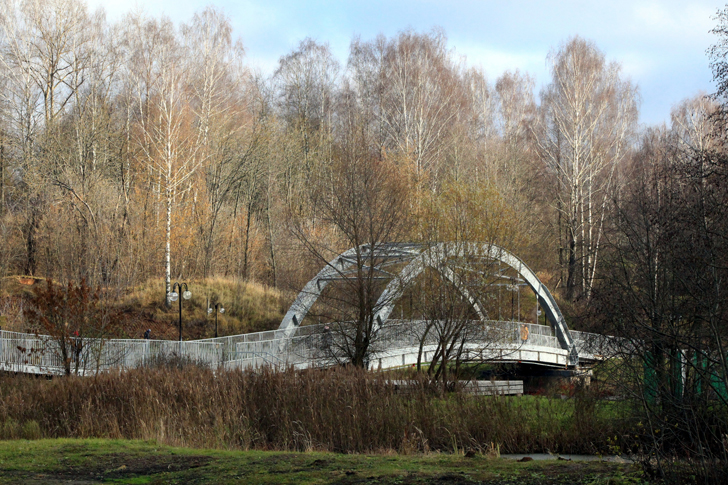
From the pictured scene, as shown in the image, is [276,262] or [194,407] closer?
[194,407]

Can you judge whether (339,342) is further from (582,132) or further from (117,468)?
(582,132)

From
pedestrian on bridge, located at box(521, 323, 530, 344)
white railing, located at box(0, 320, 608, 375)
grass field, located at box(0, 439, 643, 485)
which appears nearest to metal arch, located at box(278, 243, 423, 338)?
white railing, located at box(0, 320, 608, 375)

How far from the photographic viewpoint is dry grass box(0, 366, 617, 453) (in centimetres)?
1092

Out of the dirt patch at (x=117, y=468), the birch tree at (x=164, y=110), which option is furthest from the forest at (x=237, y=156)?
the dirt patch at (x=117, y=468)

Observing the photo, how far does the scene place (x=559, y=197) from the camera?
4322cm

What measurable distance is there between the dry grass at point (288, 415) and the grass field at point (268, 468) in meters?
1.66

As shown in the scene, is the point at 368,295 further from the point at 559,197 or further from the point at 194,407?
the point at 559,197

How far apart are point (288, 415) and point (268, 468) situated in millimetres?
3928

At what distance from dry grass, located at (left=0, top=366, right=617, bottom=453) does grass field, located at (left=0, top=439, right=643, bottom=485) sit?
1656 millimetres

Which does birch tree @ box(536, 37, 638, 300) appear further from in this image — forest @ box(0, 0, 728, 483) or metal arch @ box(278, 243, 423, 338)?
metal arch @ box(278, 243, 423, 338)

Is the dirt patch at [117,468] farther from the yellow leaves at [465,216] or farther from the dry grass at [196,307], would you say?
the dry grass at [196,307]

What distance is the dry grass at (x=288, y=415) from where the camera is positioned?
10922mm

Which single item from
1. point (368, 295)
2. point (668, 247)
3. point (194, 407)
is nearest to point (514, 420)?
point (668, 247)

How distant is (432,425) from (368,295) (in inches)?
323
